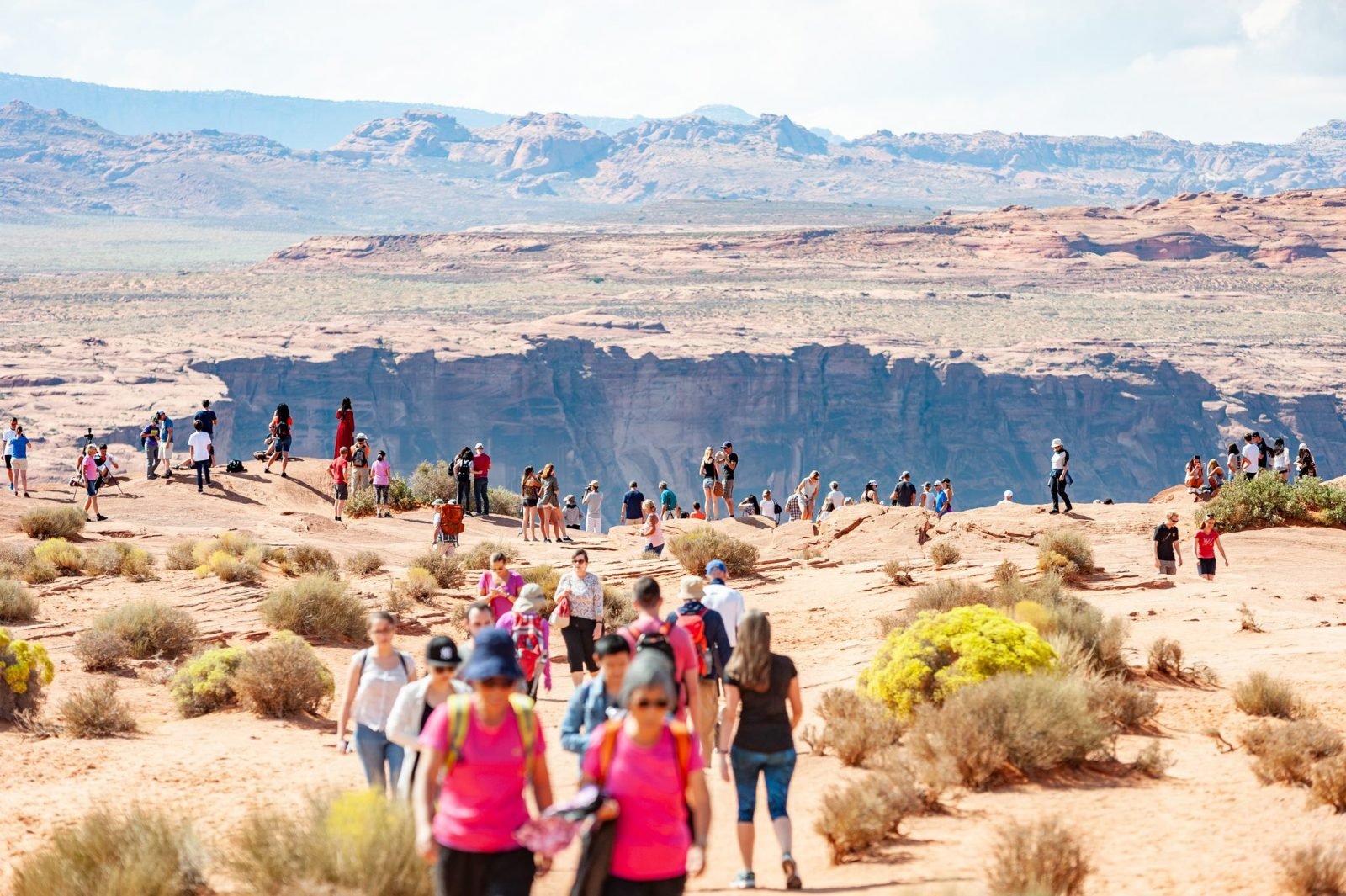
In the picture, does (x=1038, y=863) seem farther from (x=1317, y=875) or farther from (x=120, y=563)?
(x=120, y=563)

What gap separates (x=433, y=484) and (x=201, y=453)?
20.4 feet

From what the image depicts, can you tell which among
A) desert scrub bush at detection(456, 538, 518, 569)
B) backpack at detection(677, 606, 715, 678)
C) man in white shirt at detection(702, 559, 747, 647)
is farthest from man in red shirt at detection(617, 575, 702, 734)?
desert scrub bush at detection(456, 538, 518, 569)

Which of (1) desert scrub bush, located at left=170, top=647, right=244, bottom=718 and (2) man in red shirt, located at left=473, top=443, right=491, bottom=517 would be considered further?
(2) man in red shirt, located at left=473, top=443, right=491, bottom=517

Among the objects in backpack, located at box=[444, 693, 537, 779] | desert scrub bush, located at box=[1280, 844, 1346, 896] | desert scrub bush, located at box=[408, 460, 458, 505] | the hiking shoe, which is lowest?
desert scrub bush, located at box=[408, 460, 458, 505]

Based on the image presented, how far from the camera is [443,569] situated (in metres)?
20.1

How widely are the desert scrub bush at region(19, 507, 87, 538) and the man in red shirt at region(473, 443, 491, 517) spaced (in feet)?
23.7

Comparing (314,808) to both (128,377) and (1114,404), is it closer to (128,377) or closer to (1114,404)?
(128,377)

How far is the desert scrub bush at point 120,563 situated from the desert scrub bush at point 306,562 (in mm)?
1820

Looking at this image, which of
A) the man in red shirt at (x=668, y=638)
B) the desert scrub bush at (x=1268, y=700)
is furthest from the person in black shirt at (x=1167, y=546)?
the man in red shirt at (x=668, y=638)

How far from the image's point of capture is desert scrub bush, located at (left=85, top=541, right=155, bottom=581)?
19.6 meters

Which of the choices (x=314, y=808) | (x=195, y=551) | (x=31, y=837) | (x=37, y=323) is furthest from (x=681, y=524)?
(x=37, y=323)

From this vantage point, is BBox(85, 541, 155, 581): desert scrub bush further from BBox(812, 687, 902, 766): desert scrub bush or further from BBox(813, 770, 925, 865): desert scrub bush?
BBox(813, 770, 925, 865): desert scrub bush

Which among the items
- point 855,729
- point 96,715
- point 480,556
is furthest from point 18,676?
point 480,556

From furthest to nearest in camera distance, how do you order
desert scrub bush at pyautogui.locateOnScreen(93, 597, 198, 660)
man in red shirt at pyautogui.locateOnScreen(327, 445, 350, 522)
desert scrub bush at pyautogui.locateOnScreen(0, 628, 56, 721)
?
1. man in red shirt at pyautogui.locateOnScreen(327, 445, 350, 522)
2. desert scrub bush at pyautogui.locateOnScreen(93, 597, 198, 660)
3. desert scrub bush at pyautogui.locateOnScreen(0, 628, 56, 721)
